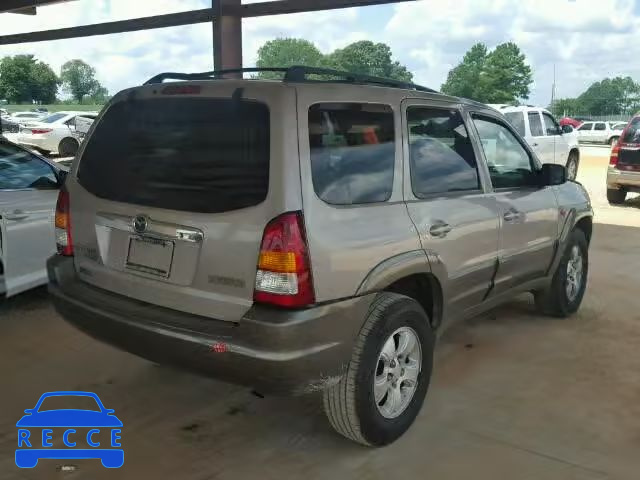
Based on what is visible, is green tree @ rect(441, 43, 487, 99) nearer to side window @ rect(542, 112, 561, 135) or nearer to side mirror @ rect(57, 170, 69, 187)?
side window @ rect(542, 112, 561, 135)

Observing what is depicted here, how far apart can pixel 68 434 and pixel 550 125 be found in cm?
1371

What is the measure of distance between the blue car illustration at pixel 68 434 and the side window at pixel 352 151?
1.68 m

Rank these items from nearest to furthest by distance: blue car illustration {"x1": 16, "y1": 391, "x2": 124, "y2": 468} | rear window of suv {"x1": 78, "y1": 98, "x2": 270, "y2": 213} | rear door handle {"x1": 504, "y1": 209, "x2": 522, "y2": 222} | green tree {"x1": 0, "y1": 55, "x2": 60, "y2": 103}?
rear window of suv {"x1": 78, "y1": 98, "x2": 270, "y2": 213} → blue car illustration {"x1": 16, "y1": 391, "x2": 124, "y2": 468} → rear door handle {"x1": 504, "y1": 209, "x2": 522, "y2": 222} → green tree {"x1": 0, "y1": 55, "x2": 60, "y2": 103}

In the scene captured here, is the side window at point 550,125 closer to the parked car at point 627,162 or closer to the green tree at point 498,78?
the parked car at point 627,162

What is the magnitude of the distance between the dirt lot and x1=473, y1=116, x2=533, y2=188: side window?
4.05ft

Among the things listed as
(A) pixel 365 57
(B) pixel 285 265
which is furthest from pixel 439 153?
(A) pixel 365 57

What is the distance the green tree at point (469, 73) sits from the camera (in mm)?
83681

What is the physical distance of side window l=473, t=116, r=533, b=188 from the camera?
4.04 metres

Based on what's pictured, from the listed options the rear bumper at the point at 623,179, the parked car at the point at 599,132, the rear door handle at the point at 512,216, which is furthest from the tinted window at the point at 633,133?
the parked car at the point at 599,132

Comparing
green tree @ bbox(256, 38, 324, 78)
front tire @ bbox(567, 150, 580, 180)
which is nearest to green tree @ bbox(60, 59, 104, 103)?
green tree @ bbox(256, 38, 324, 78)

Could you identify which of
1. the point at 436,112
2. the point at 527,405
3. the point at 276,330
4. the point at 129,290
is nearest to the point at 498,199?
the point at 436,112

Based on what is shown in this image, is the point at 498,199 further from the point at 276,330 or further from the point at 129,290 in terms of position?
the point at 129,290

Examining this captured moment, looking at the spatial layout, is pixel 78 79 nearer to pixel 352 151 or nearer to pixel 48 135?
pixel 48 135

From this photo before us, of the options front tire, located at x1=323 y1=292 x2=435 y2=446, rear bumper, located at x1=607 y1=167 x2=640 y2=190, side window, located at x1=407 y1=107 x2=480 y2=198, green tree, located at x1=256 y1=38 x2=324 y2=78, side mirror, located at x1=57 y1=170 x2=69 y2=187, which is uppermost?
green tree, located at x1=256 y1=38 x2=324 y2=78
